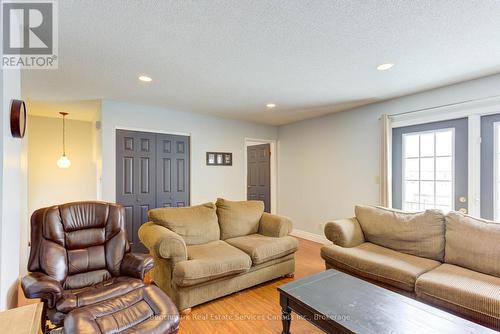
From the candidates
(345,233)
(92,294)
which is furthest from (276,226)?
(92,294)

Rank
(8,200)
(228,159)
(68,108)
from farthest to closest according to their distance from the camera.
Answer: (228,159)
(68,108)
(8,200)

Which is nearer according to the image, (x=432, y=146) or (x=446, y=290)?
(x=446, y=290)

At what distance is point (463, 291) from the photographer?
1.79 metres

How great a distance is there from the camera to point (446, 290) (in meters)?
1.85

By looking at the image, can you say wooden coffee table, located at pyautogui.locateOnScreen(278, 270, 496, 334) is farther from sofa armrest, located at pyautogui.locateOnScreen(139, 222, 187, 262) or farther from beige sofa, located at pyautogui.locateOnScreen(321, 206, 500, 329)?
sofa armrest, located at pyautogui.locateOnScreen(139, 222, 187, 262)

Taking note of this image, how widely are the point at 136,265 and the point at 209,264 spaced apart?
2.13 feet

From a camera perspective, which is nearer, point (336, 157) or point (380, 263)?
point (380, 263)

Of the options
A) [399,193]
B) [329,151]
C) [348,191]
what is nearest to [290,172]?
[329,151]

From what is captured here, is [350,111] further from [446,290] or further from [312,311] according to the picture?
[312,311]

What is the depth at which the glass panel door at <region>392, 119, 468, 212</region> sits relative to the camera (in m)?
2.97

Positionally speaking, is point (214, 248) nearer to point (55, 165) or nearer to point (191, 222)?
point (191, 222)

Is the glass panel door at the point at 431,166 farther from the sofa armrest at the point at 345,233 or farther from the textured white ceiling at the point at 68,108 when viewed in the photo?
the textured white ceiling at the point at 68,108

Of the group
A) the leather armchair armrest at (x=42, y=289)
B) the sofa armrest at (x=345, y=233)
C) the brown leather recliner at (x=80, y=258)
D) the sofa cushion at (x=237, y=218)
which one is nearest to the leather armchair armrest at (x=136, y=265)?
the brown leather recliner at (x=80, y=258)

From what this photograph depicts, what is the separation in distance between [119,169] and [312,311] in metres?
3.37
